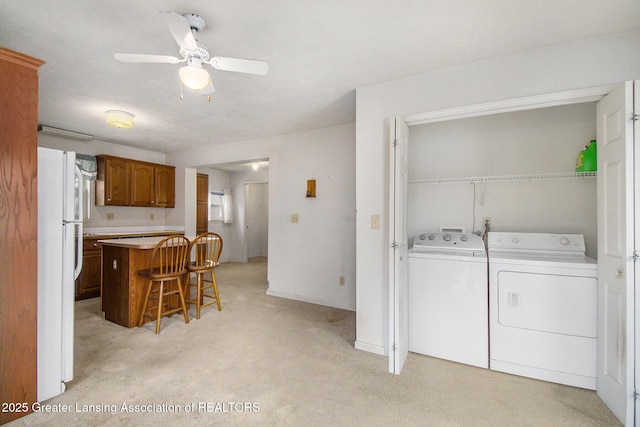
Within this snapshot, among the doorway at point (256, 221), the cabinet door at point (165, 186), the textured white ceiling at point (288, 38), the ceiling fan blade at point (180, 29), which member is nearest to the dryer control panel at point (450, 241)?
the textured white ceiling at point (288, 38)

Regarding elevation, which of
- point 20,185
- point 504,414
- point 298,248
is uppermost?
point 20,185

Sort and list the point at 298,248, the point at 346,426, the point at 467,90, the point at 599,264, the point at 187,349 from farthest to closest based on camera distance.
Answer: the point at 298,248, the point at 187,349, the point at 467,90, the point at 599,264, the point at 346,426

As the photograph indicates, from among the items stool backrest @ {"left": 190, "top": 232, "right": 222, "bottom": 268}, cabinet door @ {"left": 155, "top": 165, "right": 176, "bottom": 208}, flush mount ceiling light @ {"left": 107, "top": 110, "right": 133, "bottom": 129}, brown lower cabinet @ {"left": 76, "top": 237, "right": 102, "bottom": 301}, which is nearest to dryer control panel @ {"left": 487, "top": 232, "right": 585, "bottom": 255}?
stool backrest @ {"left": 190, "top": 232, "right": 222, "bottom": 268}

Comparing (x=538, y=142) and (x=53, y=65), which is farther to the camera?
(x=538, y=142)

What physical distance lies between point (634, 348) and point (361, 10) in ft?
8.30

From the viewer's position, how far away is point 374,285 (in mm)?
2576

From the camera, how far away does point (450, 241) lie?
2600mm

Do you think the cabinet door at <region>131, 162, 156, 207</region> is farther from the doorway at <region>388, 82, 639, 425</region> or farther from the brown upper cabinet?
the doorway at <region>388, 82, 639, 425</region>

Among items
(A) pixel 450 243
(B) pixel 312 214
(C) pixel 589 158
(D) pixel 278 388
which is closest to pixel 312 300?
(B) pixel 312 214

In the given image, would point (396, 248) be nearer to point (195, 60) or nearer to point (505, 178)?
point (505, 178)

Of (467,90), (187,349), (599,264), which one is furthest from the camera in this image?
(187,349)

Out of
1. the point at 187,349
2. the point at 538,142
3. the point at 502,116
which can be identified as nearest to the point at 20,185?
the point at 187,349

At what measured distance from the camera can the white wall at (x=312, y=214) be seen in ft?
12.6

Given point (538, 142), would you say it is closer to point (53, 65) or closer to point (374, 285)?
point (374, 285)
